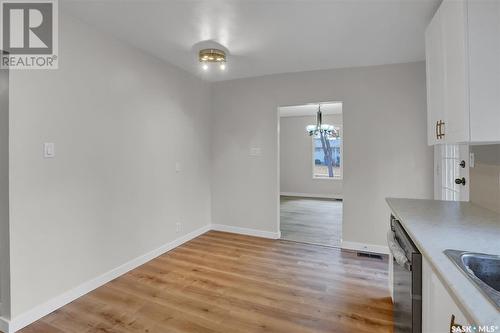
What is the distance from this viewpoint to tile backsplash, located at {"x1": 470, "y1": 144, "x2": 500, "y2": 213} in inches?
69.2

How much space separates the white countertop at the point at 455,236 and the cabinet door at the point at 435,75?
1.78 ft

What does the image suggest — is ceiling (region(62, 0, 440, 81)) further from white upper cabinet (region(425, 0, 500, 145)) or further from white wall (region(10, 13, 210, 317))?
white upper cabinet (region(425, 0, 500, 145))

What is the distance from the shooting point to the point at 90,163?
8.00ft

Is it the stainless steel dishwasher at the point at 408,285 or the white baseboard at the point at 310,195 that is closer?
the stainless steel dishwasher at the point at 408,285

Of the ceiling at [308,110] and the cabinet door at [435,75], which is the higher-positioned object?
the ceiling at [308,110]

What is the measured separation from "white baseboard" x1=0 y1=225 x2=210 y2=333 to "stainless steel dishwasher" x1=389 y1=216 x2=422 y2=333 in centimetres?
261

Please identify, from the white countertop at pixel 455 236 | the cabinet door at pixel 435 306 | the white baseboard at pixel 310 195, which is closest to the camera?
the white countertop at pixel 455 236

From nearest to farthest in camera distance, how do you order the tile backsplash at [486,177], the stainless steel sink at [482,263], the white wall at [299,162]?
the stainless steel sink at [482,263]
the tile backsplash at [486,177]
the white wall at [299,162]

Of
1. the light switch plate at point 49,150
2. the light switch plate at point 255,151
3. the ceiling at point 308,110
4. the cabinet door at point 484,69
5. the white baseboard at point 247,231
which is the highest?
the ceiling at point 308,110

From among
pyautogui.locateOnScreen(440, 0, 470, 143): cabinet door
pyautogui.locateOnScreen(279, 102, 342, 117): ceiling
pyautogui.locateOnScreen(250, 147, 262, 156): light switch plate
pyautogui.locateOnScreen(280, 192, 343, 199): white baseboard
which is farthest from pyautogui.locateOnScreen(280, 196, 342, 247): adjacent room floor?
pyautogui.locateOnScreen(279, 102, 342, 117): ceiling

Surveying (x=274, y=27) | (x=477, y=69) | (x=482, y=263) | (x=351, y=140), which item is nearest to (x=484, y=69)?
(x=477, y=69)

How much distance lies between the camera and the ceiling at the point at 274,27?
82.0 inches

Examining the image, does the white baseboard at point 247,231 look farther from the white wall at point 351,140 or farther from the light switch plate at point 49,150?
the light switch plate at point 49,150

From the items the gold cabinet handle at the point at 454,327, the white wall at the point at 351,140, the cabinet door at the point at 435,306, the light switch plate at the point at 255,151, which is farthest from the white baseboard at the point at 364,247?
the gold cabinet handle at the point at 454,327
